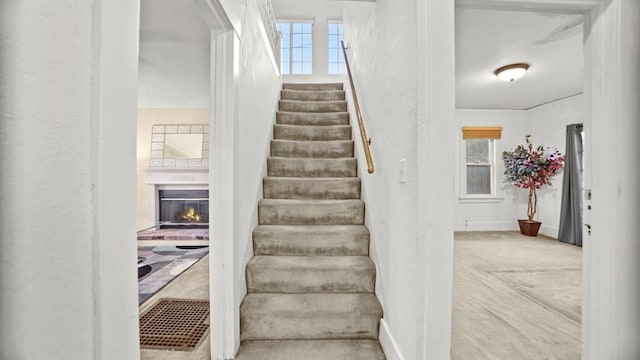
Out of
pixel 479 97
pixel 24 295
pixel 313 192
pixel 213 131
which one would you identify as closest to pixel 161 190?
pixel 313 192

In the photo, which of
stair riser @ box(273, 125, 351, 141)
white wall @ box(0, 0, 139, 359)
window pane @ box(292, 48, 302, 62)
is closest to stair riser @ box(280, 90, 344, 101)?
stair riser @ box(273, 125, 351, 141)

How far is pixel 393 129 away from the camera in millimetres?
1670

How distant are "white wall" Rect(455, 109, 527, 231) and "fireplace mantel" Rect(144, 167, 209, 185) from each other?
5428 mm

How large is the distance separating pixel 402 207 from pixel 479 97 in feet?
14.8

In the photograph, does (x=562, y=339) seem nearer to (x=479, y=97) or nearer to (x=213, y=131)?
(x=213, y=131)

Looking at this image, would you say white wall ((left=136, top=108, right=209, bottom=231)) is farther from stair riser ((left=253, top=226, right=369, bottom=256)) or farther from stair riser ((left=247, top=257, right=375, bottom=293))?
stair riser ((left=247, top=257, right=375, bottom=293))

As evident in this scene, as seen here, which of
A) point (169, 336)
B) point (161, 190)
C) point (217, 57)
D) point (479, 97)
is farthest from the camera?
point (161, 190)

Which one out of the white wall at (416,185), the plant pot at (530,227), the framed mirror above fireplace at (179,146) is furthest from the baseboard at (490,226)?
the framed mirror above fireplace at (179,146)

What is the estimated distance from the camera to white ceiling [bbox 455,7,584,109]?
2.52 metres

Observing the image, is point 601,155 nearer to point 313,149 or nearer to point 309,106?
point 313,149

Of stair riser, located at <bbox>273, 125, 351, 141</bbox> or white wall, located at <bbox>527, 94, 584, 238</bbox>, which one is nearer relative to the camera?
stair riser, located at <bbox>273, 125, 351, 141</bbox>

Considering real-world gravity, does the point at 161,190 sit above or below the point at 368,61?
below

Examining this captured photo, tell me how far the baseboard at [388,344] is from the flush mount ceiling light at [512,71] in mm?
3544

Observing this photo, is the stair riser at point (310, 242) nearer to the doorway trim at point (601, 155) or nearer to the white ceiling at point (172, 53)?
the doorway trim at point (601, 155)
